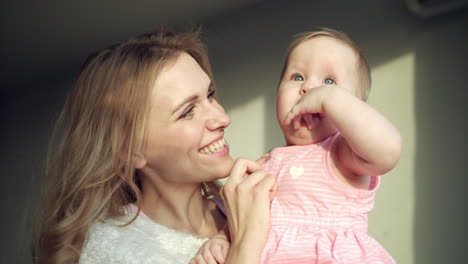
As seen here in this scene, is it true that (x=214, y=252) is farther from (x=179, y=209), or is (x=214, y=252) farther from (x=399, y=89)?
(x=399, y=89)

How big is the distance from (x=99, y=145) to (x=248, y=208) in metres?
0.55

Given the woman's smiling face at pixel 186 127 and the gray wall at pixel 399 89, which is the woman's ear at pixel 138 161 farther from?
the gray wall at pixel 399 89

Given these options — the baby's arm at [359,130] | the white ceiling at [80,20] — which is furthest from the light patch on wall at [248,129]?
the baby's arm at [359,130]

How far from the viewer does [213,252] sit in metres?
1.30

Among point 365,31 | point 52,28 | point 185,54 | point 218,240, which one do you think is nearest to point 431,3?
point 365,31

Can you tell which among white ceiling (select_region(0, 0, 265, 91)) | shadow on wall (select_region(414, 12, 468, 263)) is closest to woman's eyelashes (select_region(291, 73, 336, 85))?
shadow on wall (select_region(414, 12, 468, 263))

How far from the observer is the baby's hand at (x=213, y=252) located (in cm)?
128

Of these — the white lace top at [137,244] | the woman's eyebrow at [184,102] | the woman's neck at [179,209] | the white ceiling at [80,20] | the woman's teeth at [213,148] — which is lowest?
the white lace top at [137,244]

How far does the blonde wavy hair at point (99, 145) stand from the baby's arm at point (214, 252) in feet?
1.06

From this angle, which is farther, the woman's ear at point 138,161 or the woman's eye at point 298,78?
the woman's ear at point 138,161

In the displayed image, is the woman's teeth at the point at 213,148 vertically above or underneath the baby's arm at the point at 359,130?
underneath

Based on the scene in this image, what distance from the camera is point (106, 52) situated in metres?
1.65

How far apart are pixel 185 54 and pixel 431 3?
40.9 inches

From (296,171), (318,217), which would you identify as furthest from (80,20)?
(318,217)
